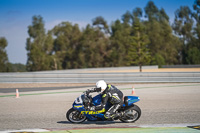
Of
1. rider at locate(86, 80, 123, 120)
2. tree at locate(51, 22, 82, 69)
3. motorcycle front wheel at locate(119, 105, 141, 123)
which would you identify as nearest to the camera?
rider at locate(86, 80, 123, 120)

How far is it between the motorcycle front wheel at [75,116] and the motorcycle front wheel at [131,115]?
1.18 m

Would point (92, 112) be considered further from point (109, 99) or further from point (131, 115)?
point (131, 115)

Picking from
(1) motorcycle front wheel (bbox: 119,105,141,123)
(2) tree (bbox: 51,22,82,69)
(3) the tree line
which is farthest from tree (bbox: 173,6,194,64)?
(1) motorcycle front wheel (bbox: 119,105,141,123)

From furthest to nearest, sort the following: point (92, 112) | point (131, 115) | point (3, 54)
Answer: point (3, 54)
point (131, 115)
point (92, 112)

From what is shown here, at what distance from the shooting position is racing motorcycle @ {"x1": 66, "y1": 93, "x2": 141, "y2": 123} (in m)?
8.90

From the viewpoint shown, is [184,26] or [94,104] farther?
[184,26]

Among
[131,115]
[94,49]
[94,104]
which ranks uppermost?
[94,49]

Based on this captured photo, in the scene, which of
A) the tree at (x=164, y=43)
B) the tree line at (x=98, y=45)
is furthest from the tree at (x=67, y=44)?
the tree at (x=164, y=43)

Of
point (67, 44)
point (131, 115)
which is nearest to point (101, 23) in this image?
point (67, 44)

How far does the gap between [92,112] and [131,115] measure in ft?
3.98

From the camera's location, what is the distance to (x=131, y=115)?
925 centimetres

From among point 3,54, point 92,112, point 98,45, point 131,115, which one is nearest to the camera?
point 92,112

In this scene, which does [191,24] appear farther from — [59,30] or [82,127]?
[82,127]

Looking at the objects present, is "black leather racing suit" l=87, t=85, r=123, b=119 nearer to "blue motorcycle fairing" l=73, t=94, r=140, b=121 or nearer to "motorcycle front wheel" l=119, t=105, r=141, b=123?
"blue motorcycle fairing" l=73, t=94, r=140, b=121
